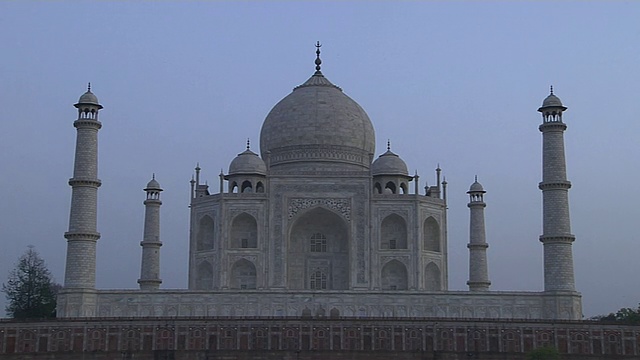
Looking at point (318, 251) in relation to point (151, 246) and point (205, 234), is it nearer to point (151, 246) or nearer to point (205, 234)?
point (205, 234)

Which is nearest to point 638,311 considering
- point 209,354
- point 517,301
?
point 517,301

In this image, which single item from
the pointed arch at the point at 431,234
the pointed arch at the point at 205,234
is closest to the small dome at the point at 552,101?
the pointed arch at the point at 431,234

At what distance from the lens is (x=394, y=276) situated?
120 feet

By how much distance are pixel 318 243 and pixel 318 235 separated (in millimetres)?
312

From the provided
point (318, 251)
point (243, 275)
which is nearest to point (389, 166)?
point (318, 251)

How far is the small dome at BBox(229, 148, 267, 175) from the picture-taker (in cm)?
3788

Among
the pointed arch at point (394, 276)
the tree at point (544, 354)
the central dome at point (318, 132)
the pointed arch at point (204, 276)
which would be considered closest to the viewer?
the tree at point (544, 354)

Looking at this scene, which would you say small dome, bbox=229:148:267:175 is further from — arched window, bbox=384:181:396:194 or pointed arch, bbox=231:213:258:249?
arched window, bbox=384:181:396:194

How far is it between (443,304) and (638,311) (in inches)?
508

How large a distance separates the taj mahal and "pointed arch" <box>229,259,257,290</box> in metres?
0.05

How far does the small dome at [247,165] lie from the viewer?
124ft

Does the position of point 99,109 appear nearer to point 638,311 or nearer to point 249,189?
point 249,189

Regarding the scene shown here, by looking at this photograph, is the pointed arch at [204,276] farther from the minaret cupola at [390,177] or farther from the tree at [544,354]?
→ the tree at [544,354]

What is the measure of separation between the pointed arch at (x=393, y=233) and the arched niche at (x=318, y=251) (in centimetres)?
138
